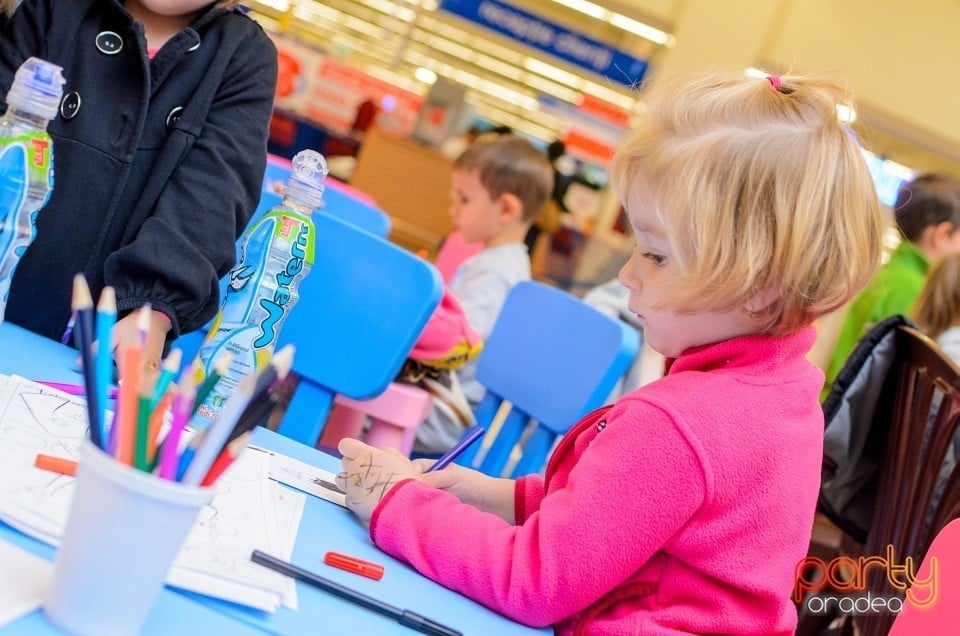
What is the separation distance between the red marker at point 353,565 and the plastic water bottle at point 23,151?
427 millimetres

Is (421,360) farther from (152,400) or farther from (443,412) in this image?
(152,400)

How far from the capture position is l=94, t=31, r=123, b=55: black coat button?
1.09 meters

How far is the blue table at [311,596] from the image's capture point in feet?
1.78

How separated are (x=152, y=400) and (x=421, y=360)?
4.84 ft

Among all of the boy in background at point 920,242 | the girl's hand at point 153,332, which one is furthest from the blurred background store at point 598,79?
the girl's hand at point 153,332

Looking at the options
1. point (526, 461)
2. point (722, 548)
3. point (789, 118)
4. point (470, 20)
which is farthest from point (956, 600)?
point (470, 20)

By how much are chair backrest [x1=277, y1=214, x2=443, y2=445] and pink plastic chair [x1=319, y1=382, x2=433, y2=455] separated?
0.31 meters

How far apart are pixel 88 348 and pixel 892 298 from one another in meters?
3.18

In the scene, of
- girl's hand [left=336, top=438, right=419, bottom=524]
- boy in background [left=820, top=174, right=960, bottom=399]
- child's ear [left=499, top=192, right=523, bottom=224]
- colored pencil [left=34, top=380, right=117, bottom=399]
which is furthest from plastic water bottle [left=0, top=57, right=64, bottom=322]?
boy in background [left=820, top=174, right=960, bottom=399]

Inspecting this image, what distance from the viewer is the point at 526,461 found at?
1.76 metres

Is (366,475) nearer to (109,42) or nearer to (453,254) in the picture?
(109,42)

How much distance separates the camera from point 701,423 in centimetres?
74

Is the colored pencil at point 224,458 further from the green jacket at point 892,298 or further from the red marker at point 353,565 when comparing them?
the green jacket at point 892,298

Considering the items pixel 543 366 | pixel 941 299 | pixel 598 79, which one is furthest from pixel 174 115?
pixel 598 79
